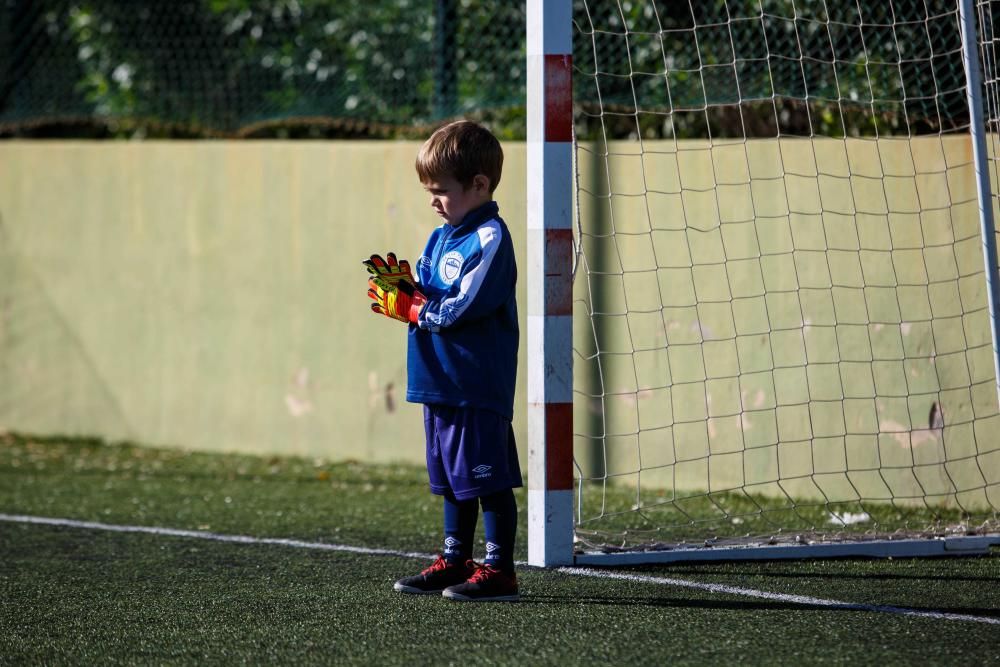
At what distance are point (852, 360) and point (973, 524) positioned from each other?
3.02 feet

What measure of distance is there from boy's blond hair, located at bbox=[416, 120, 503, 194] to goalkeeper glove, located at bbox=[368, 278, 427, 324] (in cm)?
34

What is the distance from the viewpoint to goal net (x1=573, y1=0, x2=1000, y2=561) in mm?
5902

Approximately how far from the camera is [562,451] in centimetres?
473

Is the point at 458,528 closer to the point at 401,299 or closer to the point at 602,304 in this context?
the point at 401,299

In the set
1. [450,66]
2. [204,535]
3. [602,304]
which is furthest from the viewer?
[450,66]

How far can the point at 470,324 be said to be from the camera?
426 cm

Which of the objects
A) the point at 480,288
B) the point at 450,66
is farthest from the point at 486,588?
the point at 450,66

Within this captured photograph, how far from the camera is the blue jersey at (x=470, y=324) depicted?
4.18 m

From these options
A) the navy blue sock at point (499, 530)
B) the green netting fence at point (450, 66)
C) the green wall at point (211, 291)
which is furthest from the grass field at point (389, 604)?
the green netting fence at point (450, 66)

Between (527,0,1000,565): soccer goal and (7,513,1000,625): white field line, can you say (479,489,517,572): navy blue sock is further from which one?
(527,0,1000,565): soccer goal

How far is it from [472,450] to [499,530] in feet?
0.89

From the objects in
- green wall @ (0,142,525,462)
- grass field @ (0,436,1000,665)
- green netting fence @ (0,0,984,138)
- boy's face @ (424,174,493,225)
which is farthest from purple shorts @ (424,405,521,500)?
green wall @ (0,142,525,462)

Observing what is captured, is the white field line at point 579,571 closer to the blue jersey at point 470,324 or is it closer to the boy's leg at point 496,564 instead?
the boy's leg at point 496,564

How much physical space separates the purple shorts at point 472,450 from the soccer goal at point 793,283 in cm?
93
